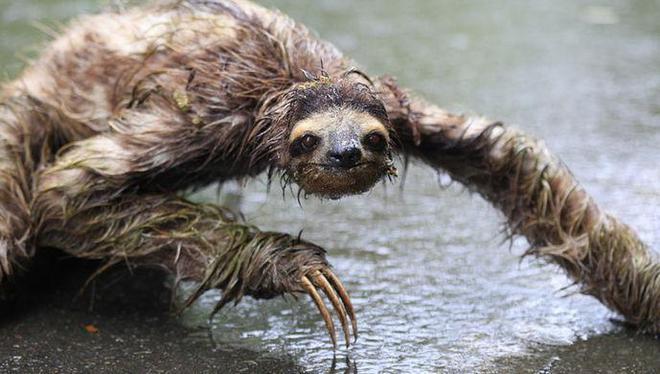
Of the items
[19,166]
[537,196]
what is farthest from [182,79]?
[537,196]

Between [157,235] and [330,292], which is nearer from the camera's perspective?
[330,292]

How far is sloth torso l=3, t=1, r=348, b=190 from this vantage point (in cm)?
403

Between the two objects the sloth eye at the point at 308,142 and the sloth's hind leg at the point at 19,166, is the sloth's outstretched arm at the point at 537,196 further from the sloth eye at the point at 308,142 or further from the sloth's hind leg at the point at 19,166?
the sloth's hind leg at the point at 19,166

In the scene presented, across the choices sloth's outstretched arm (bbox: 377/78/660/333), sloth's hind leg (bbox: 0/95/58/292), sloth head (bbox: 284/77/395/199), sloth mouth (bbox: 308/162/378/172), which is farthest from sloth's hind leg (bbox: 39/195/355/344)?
sloth's outstretched arm (bbox: 377/78/660/333)

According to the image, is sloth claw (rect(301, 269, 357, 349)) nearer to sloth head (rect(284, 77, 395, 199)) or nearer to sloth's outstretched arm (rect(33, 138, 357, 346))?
sloth's outstretched arm (rect(33, 138, 357, 346))

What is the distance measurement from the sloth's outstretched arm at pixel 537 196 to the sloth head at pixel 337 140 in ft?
2.05

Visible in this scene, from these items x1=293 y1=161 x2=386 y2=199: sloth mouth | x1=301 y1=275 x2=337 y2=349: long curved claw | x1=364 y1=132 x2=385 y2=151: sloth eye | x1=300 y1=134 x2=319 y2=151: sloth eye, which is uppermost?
x1=364 y1=132 x2=385 y2=151: sloth eye

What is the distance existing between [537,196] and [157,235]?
65.6 inches

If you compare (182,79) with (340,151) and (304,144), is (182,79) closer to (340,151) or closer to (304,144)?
(304,144)

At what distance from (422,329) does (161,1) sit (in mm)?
2185

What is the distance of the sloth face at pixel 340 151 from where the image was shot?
336cm

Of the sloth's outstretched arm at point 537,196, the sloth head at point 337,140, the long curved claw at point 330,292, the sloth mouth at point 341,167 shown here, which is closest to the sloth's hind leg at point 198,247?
the long curved claw at point 330,292

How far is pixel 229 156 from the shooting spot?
13.4 feet

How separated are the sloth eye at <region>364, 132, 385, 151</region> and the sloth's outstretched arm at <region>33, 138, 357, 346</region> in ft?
1.65
